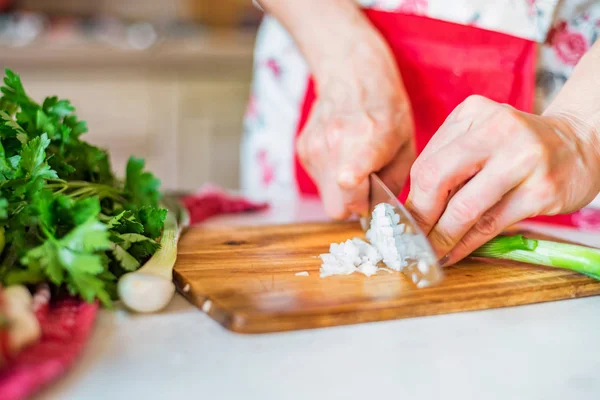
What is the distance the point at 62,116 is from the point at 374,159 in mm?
502

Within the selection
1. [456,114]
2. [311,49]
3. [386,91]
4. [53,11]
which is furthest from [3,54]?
[456,114]

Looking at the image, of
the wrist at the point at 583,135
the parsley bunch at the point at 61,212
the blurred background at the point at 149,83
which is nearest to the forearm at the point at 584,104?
the wrist at the point at 583,135

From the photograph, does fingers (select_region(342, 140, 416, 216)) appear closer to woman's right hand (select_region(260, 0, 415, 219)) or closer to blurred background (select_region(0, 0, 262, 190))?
woman's right hand (select_region(260, 0, 415, 219))

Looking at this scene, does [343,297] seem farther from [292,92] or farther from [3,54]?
[3,54]

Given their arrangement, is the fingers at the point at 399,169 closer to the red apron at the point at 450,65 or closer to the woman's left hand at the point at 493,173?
the red apron at the point at 450,65

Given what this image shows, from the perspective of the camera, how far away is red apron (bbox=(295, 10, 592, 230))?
118 centimetres

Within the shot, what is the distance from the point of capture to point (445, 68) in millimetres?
1244

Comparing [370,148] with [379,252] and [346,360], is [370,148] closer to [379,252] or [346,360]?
[379,252]

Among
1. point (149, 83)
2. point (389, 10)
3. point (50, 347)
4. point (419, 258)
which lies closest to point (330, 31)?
point (389, 10)

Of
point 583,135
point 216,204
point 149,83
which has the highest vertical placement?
point 583,135

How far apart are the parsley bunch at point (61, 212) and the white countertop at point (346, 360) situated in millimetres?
75

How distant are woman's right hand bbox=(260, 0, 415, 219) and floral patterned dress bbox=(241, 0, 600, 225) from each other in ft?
0.41

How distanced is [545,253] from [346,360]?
0.41 metres

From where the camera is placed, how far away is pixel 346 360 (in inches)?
25.4
